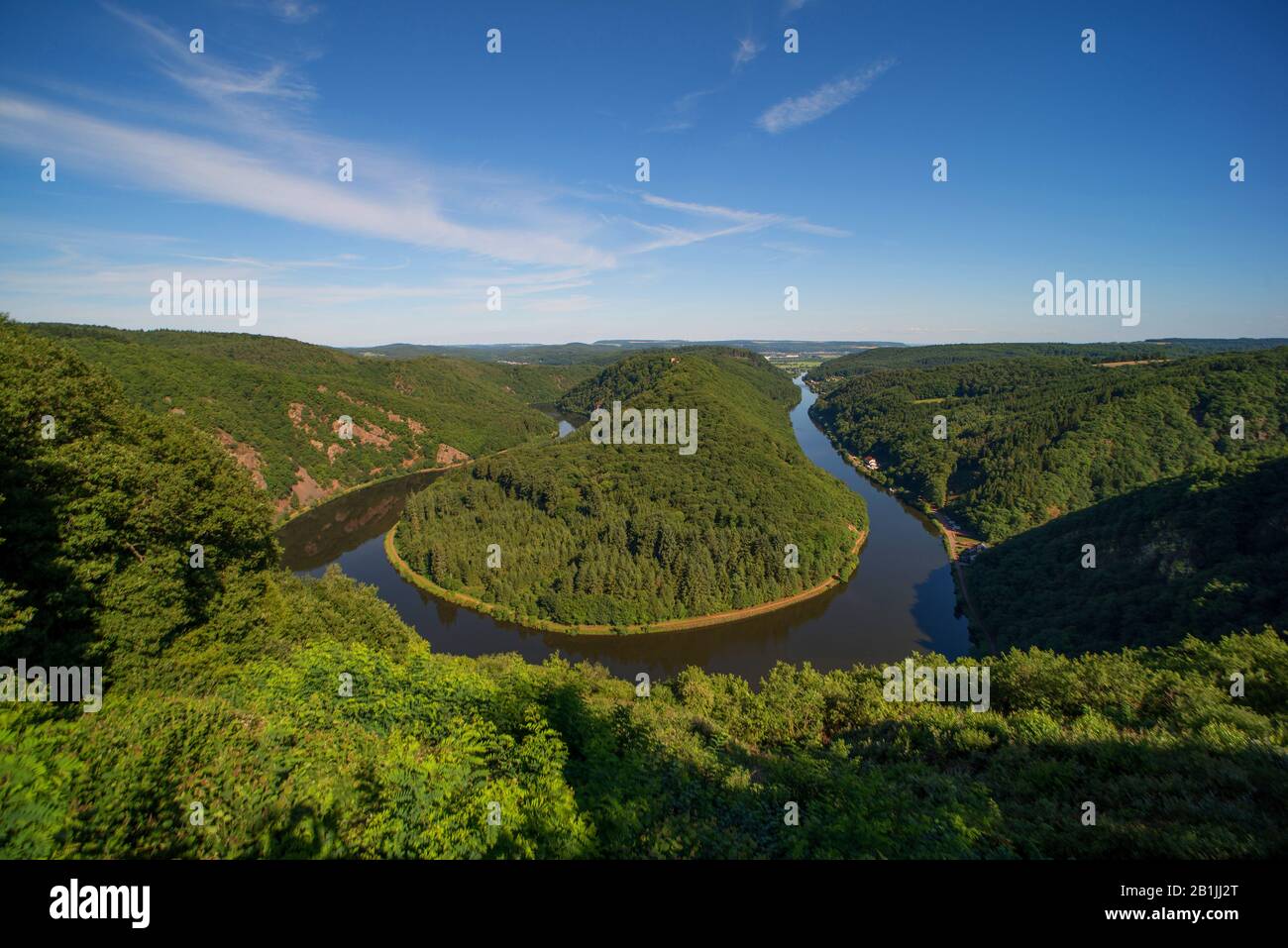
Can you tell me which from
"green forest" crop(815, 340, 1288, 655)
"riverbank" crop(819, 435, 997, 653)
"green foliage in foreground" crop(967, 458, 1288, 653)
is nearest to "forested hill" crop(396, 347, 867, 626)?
"riverbank" crop(819, 435, 997, 653)

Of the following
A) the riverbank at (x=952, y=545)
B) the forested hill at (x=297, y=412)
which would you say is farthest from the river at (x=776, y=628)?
the forested hill at (x=297, y=412)

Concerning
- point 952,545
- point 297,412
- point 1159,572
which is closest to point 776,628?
point 1159,572

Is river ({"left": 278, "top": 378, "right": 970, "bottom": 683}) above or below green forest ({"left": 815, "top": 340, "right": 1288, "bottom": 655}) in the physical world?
below

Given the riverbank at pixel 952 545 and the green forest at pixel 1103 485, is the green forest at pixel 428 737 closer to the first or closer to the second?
the green forest at pixel 1103 485

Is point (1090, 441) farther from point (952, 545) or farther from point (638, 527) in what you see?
point (638, 527)

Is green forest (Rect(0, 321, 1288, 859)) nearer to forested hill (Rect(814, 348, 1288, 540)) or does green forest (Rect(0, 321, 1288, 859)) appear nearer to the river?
the river
